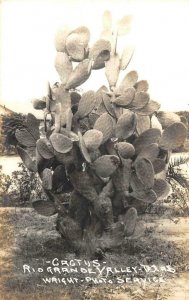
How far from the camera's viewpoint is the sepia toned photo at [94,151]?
1.23m

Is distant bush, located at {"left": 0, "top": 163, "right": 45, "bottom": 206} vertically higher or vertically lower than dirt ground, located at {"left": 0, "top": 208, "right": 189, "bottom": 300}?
higher

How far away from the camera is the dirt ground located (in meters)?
1.32

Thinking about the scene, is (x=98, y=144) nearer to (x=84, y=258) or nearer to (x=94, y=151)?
(x=94, y=151)

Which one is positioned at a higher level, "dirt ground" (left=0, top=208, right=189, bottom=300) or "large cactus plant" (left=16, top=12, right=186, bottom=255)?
"large cactus plant" (left=16, top=12, right=186, bottom=255)

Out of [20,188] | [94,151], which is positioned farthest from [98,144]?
[20,188]

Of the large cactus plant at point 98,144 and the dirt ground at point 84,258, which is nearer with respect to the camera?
the large cactus plant at point 98,144

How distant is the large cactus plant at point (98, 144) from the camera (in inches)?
47.4

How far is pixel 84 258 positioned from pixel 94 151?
11.5 inches

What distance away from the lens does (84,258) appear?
1.33 m

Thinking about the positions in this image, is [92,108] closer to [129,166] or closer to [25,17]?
[129,166]

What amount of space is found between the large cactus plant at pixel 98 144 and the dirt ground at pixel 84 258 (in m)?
0.05

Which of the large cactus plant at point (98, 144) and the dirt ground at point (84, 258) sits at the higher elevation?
the large cactus plant at point (98, 144)

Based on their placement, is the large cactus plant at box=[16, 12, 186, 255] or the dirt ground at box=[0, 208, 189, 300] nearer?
the large cactus plant at box=[16, 12, 186, 255]

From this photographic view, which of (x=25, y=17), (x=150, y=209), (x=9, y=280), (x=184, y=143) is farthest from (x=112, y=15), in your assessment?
(x=9, y=280)
